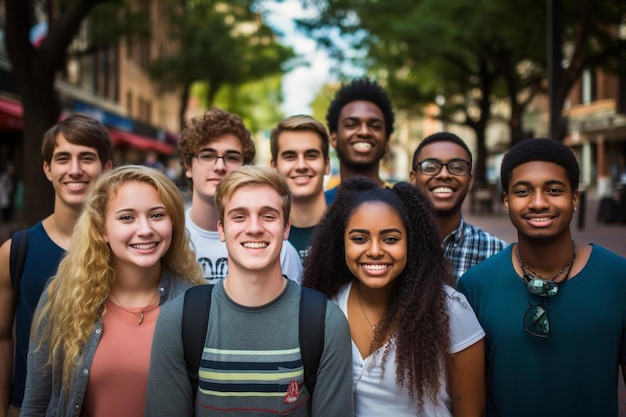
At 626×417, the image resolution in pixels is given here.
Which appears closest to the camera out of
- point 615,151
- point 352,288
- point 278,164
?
point 352,288

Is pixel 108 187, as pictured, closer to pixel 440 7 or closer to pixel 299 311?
pixel 299 311

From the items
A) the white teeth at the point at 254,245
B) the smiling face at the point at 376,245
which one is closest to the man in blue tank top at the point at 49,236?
the white teeth at the point at 254,245

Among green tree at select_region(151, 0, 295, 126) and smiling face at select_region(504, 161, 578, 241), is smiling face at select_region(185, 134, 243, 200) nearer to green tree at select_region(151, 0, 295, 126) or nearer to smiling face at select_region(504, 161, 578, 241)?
smiling face at select_region(504, 161, 578, 241)

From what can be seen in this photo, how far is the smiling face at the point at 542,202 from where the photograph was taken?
8.88 feet

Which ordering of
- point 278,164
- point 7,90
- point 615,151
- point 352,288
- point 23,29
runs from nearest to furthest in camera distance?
1. point 352,288
2. point 278,164
3. point 23,29
4. point 7,90
5. point 615,151

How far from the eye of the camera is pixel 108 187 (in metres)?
2.81

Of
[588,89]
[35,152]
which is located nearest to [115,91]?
[35,152]

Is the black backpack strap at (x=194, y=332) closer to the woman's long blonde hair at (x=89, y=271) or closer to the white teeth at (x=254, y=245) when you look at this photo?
the white teeth at (x=254, y=245)

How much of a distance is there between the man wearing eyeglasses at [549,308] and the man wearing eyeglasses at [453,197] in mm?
715

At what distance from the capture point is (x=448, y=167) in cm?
369

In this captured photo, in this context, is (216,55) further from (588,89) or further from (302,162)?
(302,162)

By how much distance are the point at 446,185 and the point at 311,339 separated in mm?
1636

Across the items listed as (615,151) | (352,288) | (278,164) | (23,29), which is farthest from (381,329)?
(615,151)

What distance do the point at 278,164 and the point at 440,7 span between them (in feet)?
39.1
